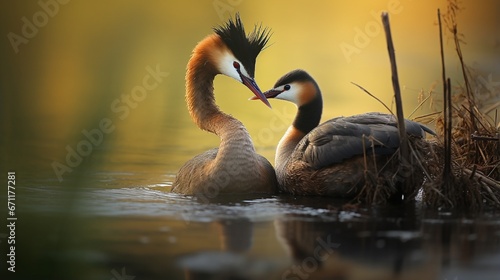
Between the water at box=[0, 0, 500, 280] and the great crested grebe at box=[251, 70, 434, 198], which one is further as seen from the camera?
the great crested grebe at box=[251, 70, 434, 198]

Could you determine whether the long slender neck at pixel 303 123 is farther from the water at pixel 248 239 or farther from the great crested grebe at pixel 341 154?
the water at pixel 248 239

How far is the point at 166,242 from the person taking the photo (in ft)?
20.1

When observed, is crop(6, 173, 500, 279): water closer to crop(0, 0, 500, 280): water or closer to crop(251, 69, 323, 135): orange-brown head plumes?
crop(0, 0, 500, 280): water

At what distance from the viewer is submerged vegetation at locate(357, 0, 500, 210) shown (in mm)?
7266

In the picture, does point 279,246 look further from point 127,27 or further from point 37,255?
point 127,27

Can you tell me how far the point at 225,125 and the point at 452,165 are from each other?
88.3 inches

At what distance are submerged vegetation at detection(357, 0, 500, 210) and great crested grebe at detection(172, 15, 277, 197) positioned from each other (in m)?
1.15

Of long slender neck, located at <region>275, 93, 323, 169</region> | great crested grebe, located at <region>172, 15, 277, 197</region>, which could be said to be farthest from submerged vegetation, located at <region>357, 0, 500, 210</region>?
long slender neck, located at <region>275, 93, 323, 169</region>

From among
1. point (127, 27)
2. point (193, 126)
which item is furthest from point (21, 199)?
point (127, 27)

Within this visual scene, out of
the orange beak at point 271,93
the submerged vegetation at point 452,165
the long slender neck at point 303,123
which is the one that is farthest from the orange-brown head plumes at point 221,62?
the submerged vegetation at point 452,165

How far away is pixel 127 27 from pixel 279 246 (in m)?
14.1

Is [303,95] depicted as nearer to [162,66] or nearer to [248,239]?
[248,239]

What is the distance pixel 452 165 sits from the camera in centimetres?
747

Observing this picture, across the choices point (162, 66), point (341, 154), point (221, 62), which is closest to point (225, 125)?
point (221, 62)
